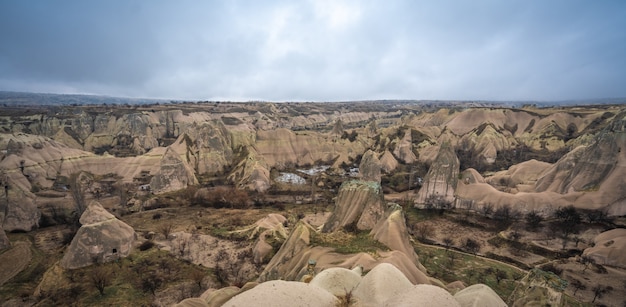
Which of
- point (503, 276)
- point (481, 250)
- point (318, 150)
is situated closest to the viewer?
point (503, 276)

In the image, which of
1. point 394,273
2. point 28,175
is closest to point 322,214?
point 394,273

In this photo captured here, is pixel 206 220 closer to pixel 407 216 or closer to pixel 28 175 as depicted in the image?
→ pixel 407 216

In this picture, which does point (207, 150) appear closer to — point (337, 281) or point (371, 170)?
point (371, 170)

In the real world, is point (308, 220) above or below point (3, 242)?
below

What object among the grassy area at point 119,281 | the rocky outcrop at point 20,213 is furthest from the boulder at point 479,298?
the rocky outcrop at point 20,213

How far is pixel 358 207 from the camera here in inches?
1224

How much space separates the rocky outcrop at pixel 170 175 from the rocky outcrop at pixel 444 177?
153 ft

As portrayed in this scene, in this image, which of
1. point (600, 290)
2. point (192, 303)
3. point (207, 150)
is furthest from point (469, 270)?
point (207, 150)

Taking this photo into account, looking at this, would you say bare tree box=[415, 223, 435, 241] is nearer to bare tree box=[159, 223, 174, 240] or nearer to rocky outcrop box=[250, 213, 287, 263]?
rocky outcrop box=[250, 213, 287, 263]

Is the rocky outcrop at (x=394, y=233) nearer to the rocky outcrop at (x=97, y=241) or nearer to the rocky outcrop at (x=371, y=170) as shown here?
the rocky outcrop at (x=97, y=241)

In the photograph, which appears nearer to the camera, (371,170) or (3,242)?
(3,242)

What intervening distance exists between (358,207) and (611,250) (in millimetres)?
27719

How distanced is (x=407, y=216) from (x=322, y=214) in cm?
1407

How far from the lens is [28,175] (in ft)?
193
